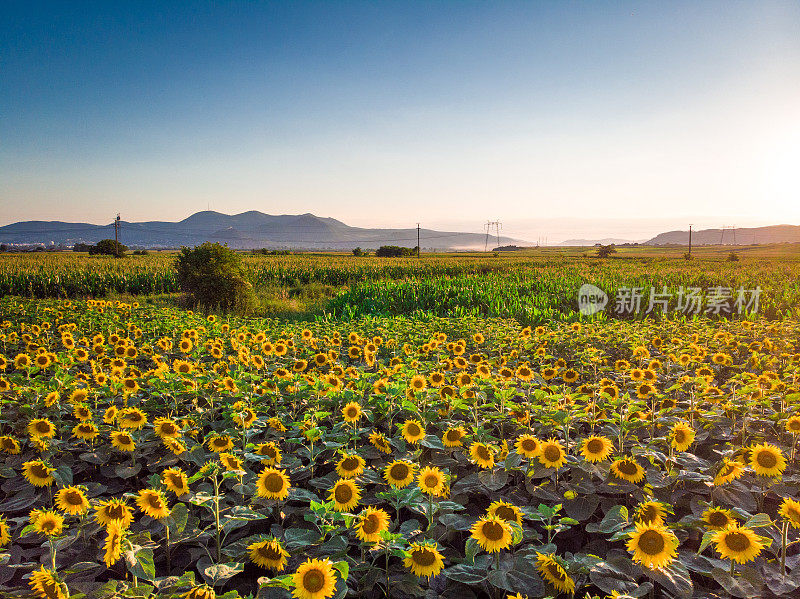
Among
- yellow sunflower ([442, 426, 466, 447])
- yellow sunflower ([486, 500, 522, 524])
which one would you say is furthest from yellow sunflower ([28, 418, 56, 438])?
yellow sunflower ([486, 500, 522, 524])

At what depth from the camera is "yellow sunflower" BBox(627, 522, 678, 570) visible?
1845 millimetres

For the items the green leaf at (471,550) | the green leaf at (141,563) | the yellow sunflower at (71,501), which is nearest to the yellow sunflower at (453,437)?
the green leaf at (471,550)

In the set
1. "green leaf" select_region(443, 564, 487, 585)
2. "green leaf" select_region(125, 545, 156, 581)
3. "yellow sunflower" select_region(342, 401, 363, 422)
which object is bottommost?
"green leaf" select_region(443, 564, 487, 585)

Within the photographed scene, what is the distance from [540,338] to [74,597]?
6668 mm

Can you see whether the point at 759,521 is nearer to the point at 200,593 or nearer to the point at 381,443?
the point at 381,443

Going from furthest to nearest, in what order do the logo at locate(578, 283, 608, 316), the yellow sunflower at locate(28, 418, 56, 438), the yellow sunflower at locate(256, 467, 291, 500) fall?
the logo at locate(578, 283, 608, 316) < the yellow sunflower at locate(28, 418, 56, 438) < the yellow sunflower at locate(256, 467, 291, 500)

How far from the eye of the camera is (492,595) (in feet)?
6.72

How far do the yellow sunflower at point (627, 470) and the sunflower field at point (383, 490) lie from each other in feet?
0.06

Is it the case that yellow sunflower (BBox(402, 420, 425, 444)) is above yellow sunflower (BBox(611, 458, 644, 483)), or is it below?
above

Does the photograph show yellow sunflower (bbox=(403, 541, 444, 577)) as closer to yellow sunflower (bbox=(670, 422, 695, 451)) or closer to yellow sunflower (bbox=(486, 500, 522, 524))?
yellow sunflower (bbox=(486, 500, 522, 524))

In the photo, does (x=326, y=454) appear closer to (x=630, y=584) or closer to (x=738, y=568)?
(x=630, y=584)

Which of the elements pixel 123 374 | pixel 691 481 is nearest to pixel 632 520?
pixel 691 481

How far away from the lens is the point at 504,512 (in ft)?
6.78

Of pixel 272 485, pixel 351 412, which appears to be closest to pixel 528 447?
A: pixel 351 412
